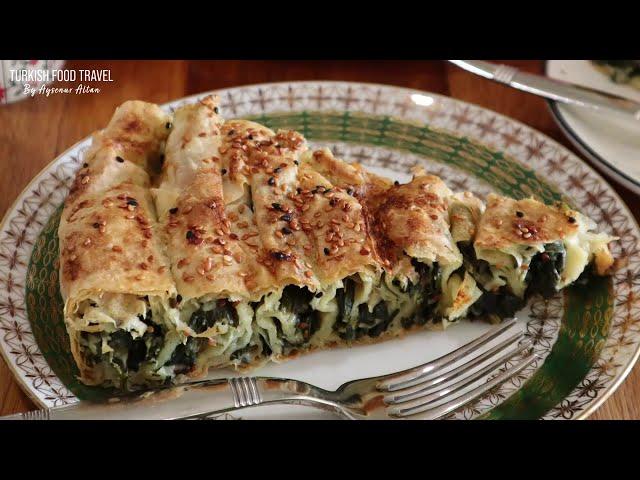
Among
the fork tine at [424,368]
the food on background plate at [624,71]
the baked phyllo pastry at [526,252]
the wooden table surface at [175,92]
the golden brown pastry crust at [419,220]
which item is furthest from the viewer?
the food on background plate at [624,71]

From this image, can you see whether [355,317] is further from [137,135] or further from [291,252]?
[137,135]

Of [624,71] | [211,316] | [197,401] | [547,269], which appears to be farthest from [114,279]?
[624,71]

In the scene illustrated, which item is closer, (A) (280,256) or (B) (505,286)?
(A) (280,256)

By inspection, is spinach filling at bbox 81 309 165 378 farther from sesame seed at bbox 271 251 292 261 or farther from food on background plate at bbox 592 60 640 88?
food on background plate at bbox 592 60 640 88

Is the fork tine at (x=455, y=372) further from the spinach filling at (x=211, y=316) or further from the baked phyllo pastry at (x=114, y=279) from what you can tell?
the baked phyllo pastry at (x=114, y=279)

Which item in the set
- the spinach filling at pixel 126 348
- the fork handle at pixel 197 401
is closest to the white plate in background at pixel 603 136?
the fork handle at pixel 197 401

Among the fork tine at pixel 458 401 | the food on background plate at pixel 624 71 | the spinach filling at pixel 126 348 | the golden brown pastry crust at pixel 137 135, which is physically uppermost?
the food on background plate at pixel 624 71

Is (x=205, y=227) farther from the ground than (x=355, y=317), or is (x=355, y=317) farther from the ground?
(x=205, y=227)
